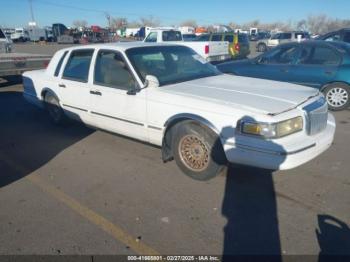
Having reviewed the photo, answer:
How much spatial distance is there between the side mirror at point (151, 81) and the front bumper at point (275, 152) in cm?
131

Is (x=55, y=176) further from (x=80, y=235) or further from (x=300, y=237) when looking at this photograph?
(x=300, y=237)

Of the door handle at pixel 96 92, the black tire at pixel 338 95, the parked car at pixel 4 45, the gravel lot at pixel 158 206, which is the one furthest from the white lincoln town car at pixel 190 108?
the parked car at pixel 4 45

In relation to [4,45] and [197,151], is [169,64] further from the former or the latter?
[4,45]

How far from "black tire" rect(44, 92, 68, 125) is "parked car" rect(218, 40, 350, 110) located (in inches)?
185

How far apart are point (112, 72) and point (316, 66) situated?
15.8 ft

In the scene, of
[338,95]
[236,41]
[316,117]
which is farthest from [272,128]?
[236,41]

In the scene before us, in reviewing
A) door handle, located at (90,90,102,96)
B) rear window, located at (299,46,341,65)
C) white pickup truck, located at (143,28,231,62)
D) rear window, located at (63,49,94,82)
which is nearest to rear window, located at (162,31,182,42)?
white pickup truck, located at (143,28,231,62)

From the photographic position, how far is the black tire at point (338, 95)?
6.92m

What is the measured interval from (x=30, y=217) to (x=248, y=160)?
2440 mm

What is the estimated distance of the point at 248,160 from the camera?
11.3ft

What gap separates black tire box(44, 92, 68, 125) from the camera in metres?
6.04

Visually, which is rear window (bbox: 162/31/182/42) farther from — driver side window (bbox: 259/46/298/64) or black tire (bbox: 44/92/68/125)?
black tire (bbox: 44/92/68/125)

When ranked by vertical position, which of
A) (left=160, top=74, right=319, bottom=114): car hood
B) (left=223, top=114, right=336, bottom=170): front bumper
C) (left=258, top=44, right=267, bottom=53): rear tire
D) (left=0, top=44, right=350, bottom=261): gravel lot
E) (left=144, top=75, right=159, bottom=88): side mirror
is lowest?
(left=0, top=44, right=350, bottom=261): gravel lot

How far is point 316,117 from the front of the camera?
371 cm
